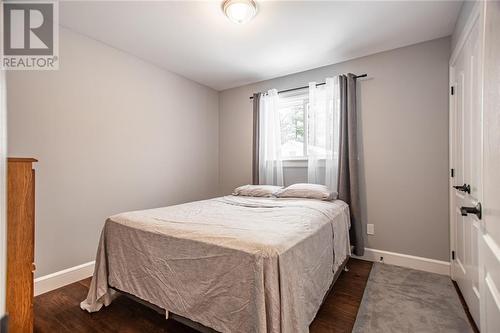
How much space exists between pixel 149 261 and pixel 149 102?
2158 millimetres

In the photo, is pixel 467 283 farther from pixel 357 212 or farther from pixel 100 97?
pixel 100 97

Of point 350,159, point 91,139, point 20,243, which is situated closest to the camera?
point 20,243

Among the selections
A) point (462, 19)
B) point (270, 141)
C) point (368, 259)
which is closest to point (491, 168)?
point (462, 19)

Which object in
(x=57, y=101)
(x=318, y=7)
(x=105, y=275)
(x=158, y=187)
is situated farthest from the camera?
(x=158, y=187)

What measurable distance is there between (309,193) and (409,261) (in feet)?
4.27

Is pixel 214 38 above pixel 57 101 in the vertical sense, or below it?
above

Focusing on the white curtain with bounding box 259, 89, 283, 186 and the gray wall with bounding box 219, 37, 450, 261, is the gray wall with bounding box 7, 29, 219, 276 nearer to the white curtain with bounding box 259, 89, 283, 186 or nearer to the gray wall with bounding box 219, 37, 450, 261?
the white curtain with bounding box 259, 89, 283, 186

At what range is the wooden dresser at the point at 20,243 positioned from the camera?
123 centimetres

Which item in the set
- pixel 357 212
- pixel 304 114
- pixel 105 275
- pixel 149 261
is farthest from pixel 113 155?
pixel 357 212

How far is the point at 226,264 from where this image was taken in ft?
4.32

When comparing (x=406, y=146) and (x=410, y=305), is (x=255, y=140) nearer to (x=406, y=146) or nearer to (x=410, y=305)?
(x=406, y=146)

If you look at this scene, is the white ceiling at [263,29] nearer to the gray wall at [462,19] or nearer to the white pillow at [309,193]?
the gray wall at [462,19]

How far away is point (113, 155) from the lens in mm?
2717

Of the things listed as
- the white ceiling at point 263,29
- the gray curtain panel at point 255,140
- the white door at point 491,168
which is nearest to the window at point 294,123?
the gray curtain panel at point 255,140
